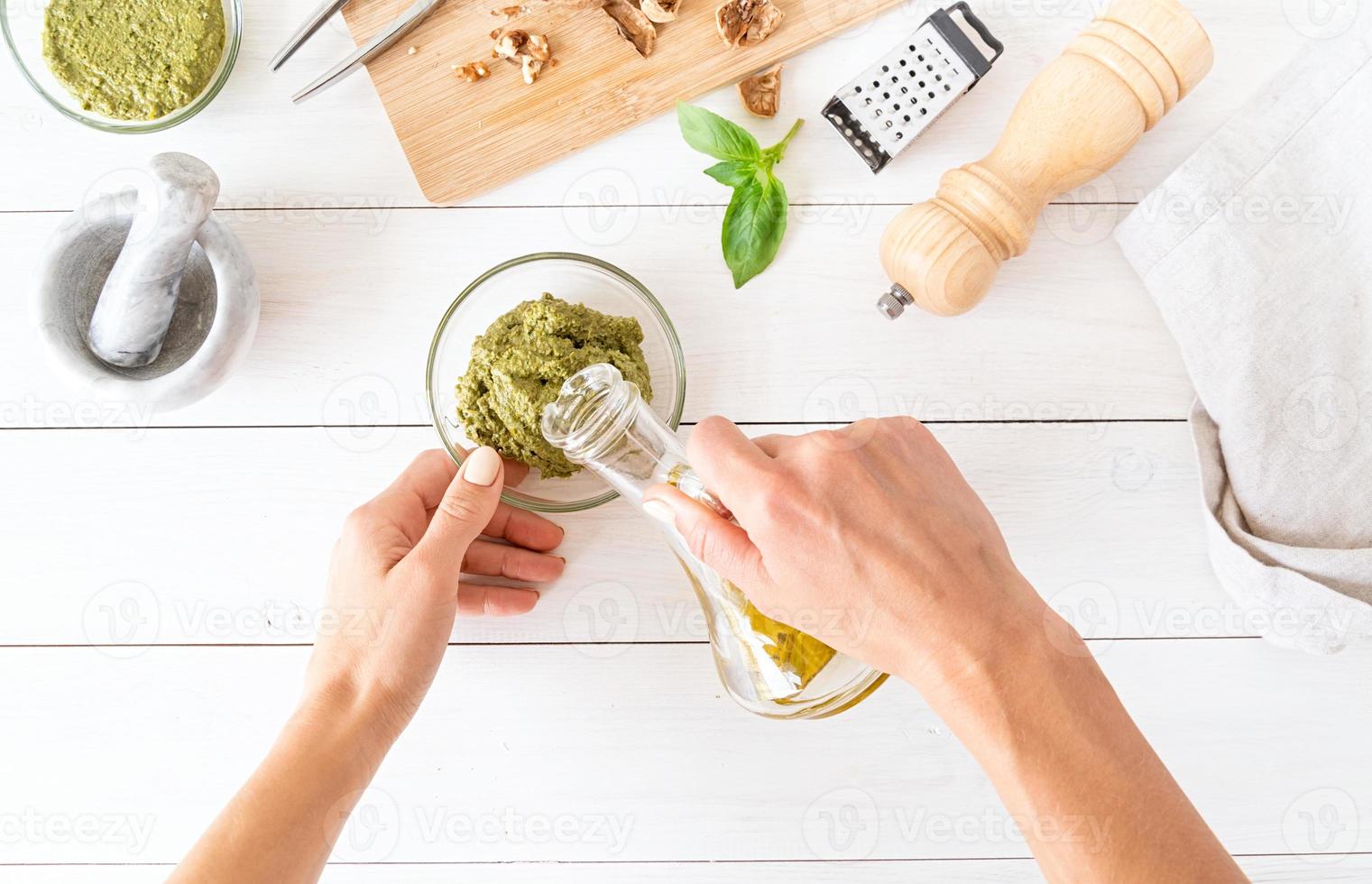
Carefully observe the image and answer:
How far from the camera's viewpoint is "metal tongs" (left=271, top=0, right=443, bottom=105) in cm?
93

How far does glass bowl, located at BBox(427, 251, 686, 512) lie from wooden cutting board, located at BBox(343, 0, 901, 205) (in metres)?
0.12

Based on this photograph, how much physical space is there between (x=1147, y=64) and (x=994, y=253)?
8.1 inches

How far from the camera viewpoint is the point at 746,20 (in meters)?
0.93

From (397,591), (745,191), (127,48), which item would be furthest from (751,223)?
(127,48)

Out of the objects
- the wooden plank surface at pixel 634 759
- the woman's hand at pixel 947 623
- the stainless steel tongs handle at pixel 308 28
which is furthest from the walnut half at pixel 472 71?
the wooden plank surface at pixel 634 759

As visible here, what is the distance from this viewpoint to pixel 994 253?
2.93 feet

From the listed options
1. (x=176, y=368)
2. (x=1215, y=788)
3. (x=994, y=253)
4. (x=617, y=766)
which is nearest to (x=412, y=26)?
(x=176, y=368)

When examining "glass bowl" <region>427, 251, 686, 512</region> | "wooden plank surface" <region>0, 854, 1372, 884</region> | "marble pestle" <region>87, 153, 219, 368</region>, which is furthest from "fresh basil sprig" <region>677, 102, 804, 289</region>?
"wooden plank surface" <region>0, 854, 1372, 884</region>

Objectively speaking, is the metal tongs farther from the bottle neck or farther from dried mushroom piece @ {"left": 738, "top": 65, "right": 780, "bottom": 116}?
the bottle neck

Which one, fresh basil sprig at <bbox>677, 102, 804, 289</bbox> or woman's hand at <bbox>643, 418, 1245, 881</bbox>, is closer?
woman's hand at <bbox>643, 418, 1245, 881</bbox>

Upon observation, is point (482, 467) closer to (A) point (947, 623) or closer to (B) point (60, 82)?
(A) point (947, 623)

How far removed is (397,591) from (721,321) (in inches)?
16.4

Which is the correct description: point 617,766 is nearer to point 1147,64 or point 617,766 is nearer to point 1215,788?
point 1215,788

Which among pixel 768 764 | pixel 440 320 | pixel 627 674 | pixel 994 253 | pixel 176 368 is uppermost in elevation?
pixel 176 368
